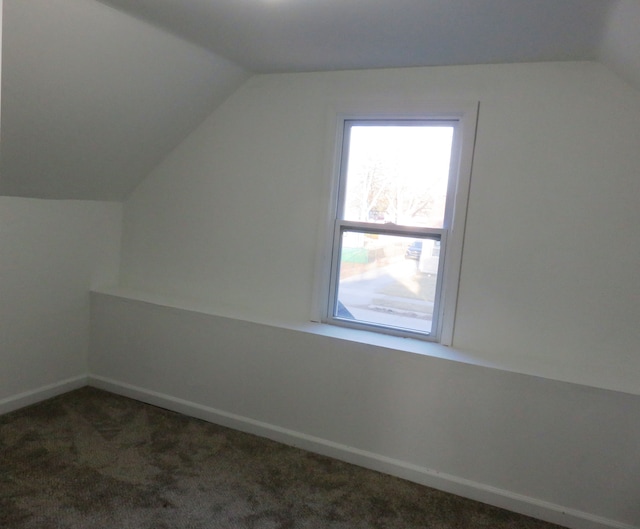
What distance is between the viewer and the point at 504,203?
250cm

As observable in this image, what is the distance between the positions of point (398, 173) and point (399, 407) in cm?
137

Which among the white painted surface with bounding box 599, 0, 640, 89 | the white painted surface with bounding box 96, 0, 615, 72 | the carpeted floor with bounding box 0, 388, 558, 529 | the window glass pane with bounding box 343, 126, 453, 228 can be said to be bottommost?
the carpeted floor with bounding box 0, 388, 558, 529

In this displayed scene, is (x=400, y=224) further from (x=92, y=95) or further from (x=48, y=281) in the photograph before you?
(x=48, y=281)

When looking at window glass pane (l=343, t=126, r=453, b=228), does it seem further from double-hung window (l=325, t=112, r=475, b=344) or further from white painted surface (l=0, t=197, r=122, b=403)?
white painted surface (l=0, t=197, r=122, b=403)

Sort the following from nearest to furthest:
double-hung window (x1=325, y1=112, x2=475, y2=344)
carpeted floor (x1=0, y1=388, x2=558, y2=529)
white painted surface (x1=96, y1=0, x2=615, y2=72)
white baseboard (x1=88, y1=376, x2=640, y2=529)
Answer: white painted surface (x1=96, y1=0, x2=615, y2=72) < carpeted floor (x1=0, y1=388, x2=558, y2=529) < white baseboard (x1=88, y1=376, x2=640, y2=529) < double-hung window (x1=325, y1=112, x2=475, y2=344)

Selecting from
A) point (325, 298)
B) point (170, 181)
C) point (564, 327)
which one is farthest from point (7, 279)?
point (564, 327)

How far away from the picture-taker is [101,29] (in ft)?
6.90

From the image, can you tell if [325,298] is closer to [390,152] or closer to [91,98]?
[390,152]

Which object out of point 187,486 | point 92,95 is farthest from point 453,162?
point 187,486

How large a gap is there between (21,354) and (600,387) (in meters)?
3.43

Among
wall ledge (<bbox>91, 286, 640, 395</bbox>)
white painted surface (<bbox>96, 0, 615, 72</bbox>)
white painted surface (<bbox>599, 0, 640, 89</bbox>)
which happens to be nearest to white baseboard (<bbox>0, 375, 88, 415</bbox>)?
wall ledge (<bbox>91, 286, 640, 395</bbox>)

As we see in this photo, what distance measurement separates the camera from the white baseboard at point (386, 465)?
7.48 feet

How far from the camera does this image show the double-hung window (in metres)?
2.64

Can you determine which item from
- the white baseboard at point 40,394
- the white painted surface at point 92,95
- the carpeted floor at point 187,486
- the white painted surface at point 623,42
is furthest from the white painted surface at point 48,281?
the white painted surface at point 623,42
